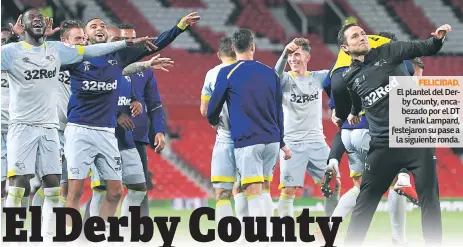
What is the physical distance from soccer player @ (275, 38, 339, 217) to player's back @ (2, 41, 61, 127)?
3061 mm

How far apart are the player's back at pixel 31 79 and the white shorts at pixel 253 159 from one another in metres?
1.89

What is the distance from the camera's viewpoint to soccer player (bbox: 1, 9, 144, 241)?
9.27 meters

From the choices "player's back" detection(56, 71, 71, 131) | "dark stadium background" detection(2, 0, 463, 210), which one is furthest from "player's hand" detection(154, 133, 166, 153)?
"dark stadium background" detection(2, 0, 463, 210)

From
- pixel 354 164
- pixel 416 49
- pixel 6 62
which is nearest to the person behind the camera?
pixel 416 49

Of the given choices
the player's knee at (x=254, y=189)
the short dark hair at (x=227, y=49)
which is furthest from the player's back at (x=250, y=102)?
the short dark hair at (x=227, y=49)

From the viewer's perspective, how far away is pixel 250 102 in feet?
30.6

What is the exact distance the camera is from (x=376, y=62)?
871 cm

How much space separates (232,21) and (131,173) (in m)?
17.2

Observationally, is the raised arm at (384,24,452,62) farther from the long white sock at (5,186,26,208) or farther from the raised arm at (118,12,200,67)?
the long white sock at (5,186,26,208)

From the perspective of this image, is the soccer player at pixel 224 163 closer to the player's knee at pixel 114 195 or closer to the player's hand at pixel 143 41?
the player's knee at pixel 114 195

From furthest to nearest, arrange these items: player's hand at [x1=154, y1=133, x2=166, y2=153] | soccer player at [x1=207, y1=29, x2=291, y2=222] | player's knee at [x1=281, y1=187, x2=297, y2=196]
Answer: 1. player's knee at [x1=281, y1=187, x2=297, y2=196]
2. player's hand at [x1=154, y1=133, x2=166, y2=153]
3. soccer player at [x1=207, y1=29, x2=291, y2=222]

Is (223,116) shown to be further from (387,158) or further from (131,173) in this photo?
(387,158)

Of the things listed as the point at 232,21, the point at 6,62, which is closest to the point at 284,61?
the point at 6,62

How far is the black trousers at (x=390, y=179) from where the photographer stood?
8.50 m
